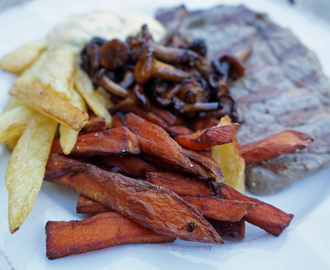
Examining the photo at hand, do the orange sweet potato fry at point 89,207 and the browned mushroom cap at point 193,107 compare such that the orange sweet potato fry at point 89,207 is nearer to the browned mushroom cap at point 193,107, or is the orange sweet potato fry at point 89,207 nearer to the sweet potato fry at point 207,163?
the sweet potato fry at point 207,163

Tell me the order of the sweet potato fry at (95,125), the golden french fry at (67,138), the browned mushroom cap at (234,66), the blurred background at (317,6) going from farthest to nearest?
the blurred background at (317,6) < the browned mushroom cap at (234,66) < the sweet potato fry at (95,125) < the golden french fry at (67,138)

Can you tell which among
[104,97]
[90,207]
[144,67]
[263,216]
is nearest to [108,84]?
[104,97]

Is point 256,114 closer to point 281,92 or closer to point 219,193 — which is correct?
point 281,92

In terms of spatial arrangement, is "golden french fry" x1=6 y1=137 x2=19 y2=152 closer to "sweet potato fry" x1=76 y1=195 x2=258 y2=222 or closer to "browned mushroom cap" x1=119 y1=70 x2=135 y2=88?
"sweet potato fry" x1=76 y1=195 x2=258 y2=222

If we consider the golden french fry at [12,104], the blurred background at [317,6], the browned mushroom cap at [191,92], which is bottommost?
the golden french fry at [12,104]

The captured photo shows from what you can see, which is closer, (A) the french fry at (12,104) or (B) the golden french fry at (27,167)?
(B) the golden french fry at (27,167)

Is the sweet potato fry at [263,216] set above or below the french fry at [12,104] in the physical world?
above

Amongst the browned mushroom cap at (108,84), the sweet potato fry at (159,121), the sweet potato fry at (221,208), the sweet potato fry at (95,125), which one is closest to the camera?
the sweet potato fry at (221,208)

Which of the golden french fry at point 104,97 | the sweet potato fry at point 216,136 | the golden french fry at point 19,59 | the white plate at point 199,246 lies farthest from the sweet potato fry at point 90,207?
the golden french fry at point 19,59

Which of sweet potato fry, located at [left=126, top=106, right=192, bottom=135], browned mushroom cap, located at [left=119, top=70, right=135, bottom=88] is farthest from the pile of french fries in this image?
browned mushroom cap, located at [left=119, top=70, right=135, bottom=88]
